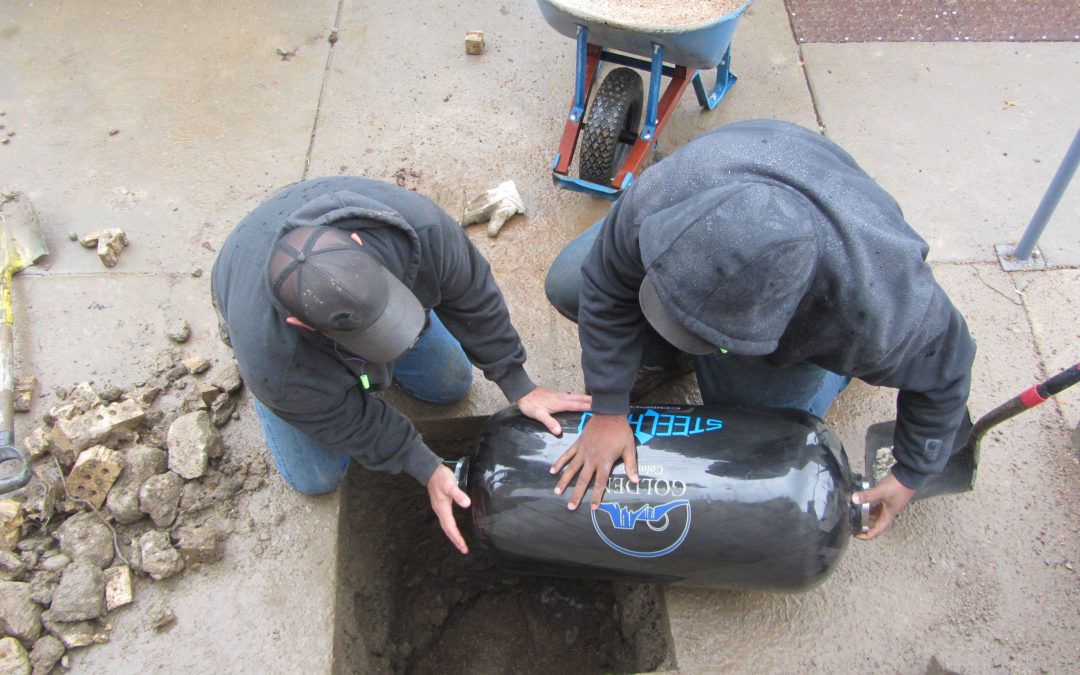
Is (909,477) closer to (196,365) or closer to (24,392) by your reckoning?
(196,365)

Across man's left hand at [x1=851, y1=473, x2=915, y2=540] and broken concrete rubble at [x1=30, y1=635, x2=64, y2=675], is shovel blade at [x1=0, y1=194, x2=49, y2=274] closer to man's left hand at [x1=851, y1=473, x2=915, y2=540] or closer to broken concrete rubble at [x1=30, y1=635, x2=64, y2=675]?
broken concrete rubble at [x1=30, y1=635, x2=64, y2=675]

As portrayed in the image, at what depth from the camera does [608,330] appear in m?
1.86

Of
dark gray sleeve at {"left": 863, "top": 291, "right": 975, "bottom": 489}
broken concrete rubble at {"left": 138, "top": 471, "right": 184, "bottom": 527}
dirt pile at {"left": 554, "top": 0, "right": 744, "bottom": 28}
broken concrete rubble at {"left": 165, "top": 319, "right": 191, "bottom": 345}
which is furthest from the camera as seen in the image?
dirt pile at {"left": 554, "top": 0, "right": 744, "bottom": 28}

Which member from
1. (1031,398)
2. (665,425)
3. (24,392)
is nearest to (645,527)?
(665,425)

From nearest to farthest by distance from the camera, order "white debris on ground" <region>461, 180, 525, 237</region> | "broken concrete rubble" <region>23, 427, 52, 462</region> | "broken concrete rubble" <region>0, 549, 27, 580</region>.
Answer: "broken concrete rubble" <region>0, 549, 27, 580</region>
"broken concrete rubble" <region>23, 427, 52, 462</region>
"white debris on ground" <region>461, 180, 525, 237</region>

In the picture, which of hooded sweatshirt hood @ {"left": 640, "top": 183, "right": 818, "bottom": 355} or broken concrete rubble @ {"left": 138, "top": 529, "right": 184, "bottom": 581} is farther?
broken concrete rubble @ {"left": 138, "top": 529, "right": 184, "bottom": 581}

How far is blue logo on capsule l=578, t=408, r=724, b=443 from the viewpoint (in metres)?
1.86

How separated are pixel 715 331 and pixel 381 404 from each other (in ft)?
3.21

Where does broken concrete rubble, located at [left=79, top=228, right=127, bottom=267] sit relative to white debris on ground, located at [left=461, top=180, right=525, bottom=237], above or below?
below

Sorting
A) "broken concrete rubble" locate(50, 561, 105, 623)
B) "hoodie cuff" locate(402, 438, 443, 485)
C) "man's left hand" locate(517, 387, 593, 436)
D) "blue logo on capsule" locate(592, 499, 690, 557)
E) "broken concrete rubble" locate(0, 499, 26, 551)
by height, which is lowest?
"broken concrete rubble" locate(50, 561, 105, 623)

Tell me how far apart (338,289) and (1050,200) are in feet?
7.86

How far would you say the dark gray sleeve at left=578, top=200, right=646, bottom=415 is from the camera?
1.78 metres

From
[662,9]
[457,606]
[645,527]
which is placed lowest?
[457,606]

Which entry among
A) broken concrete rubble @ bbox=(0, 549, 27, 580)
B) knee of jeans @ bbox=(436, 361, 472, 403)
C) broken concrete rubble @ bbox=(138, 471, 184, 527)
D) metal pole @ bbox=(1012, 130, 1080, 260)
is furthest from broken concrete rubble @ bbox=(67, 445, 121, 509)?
metal pole @ bbox=(1012, 130, 1080, 260)
